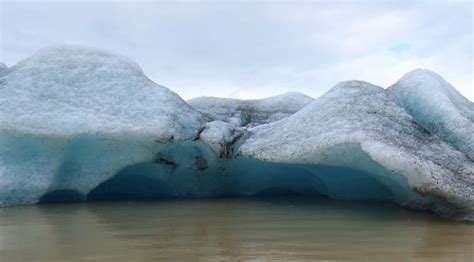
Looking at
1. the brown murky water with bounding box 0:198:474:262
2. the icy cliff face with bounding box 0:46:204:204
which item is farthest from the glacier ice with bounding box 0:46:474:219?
the brown murky water with bounding box 0:198:474:262

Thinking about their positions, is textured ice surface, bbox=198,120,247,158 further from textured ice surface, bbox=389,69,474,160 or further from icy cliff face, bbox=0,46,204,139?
textured ice surface, bbox=389,69,474,160

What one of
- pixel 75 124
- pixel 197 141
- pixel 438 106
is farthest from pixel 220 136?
pixel 438 106

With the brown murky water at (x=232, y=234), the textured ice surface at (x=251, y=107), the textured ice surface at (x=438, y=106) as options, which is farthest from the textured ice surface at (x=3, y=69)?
the textured ice surface at (x=438, y=106)

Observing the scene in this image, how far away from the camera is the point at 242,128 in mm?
10547

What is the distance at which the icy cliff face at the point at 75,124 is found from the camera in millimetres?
9055

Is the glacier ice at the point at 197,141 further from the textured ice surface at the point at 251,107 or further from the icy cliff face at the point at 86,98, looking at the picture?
the textured ice surface at the point at 251,107

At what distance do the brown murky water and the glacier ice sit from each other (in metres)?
0.71

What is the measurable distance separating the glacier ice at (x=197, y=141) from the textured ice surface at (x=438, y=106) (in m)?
0.02

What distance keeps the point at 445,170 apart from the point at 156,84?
5473 millimetres

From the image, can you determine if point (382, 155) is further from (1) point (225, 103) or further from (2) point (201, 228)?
(1) point (225, 103)

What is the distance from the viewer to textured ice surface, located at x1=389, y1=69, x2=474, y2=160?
26.1 feet

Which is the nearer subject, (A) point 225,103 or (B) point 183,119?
(B) point 183,119

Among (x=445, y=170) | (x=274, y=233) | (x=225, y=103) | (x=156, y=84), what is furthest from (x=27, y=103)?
(x=445, y=170)

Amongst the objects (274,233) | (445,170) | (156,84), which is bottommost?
(274,233)
